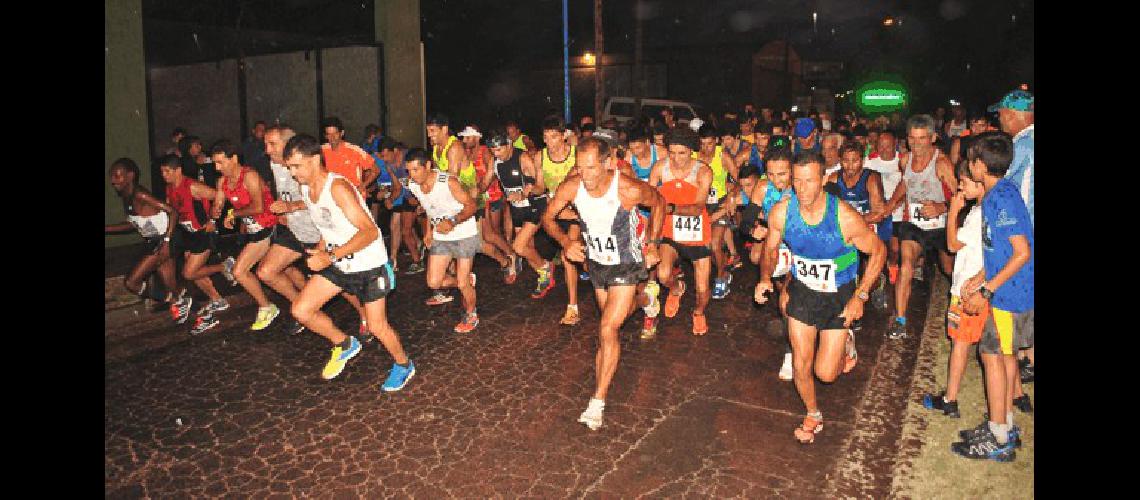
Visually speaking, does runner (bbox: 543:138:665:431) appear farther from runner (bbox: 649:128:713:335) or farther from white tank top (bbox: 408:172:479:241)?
white tank top (bbox: 408:172:479:241)

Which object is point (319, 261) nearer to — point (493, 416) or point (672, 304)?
point (493, 416)

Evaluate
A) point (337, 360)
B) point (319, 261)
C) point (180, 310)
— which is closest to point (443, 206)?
point (337, 360)

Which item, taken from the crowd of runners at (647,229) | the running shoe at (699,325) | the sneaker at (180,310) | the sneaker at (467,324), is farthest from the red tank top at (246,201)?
the running shoe at (699,325)

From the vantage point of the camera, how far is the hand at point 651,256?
5.13 meters

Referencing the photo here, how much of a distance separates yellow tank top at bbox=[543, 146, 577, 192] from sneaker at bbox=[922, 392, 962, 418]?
14.1 ft

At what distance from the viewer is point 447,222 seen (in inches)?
269

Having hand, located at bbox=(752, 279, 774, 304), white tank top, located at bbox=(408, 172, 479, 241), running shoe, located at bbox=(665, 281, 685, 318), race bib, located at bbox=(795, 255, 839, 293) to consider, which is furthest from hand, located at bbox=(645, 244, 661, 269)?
running shoe, located at bbox=(665, 281, 685, 318)

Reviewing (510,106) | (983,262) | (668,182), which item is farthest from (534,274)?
(510,106)

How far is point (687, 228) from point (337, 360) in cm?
333

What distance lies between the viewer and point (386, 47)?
1738cm

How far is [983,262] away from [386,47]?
15365 millimetres

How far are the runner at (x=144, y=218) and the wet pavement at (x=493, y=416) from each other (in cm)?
62

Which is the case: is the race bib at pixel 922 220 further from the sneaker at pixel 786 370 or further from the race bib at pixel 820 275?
the race bib at pixel 820 275

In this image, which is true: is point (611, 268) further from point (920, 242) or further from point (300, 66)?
point (300, 66)
